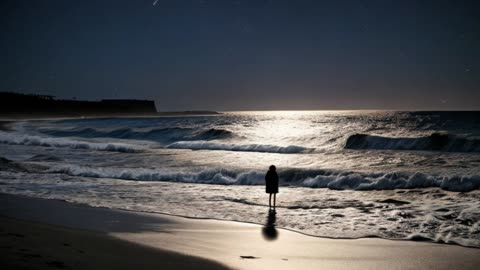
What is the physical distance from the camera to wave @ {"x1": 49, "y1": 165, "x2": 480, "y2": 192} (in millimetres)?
15695

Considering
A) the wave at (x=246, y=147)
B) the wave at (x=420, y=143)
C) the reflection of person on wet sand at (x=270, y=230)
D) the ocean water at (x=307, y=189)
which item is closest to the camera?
the reflection of person on wet sand at (x=270, y=230)

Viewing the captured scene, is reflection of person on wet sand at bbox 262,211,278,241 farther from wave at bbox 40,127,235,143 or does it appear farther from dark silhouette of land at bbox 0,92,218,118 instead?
dark silhouette of land at bbox 0,92,218,118

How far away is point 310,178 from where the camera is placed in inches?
716

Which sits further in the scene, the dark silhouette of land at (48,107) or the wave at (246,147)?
the dark silhouette of land at (48,107)

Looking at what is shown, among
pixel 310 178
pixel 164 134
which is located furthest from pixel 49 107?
pixel 310 178

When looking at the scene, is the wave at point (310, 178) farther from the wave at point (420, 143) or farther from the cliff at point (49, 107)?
the cliff at point (49, 107)

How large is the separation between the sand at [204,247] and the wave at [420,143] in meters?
23.3

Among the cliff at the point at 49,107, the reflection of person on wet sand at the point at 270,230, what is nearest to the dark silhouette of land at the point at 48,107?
the cliff at the point at 49,107

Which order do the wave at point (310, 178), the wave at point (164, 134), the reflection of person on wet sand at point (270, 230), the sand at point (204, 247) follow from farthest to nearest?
the wave at point (164, 134) < the wave at point (310, 178) < the reflection of person on wet sand at point (270, 230) < the sand at point (204, 247)

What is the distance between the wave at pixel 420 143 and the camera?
28672 mm

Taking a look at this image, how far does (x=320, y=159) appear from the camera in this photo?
2550 centimetres

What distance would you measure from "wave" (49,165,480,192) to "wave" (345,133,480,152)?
13.8 m

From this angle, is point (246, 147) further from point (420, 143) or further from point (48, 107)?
point (48, 107)

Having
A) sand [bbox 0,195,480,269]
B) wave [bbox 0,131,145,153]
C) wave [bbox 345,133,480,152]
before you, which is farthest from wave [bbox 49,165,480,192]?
wave [bbox 345,133,480,152]
